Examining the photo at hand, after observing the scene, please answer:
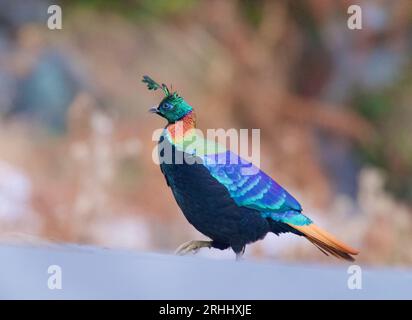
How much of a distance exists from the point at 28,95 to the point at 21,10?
0.25m

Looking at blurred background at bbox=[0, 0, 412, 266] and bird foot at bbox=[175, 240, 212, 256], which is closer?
bird foot at bbox=[175, 240, 212, 256]

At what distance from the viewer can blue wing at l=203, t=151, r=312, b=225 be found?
4.78ft

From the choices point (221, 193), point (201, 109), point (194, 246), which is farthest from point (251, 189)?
point (201, 109)

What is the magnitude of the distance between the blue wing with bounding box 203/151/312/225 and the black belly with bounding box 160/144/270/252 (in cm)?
1

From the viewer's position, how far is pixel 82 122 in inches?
77.4

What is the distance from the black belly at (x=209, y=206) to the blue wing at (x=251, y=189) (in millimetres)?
14

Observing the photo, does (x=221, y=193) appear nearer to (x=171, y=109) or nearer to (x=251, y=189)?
(x=251, y=189)

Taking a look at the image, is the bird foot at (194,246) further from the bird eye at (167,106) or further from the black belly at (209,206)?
the bird eye at (167,106)

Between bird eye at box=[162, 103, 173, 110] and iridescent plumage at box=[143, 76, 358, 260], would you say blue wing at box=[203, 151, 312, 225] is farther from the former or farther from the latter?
bird eye at box=[162, 103, 173, 110]

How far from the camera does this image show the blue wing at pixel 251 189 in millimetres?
1457

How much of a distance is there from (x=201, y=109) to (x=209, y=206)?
59cm

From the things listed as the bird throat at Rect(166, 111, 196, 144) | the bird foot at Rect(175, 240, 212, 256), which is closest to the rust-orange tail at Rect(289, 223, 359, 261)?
the bird foot at Rect(175, 240, 212, 256)

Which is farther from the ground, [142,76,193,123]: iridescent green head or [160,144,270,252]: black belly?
[142,76,193,123]: iridescent green head

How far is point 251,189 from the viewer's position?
1.47 m
